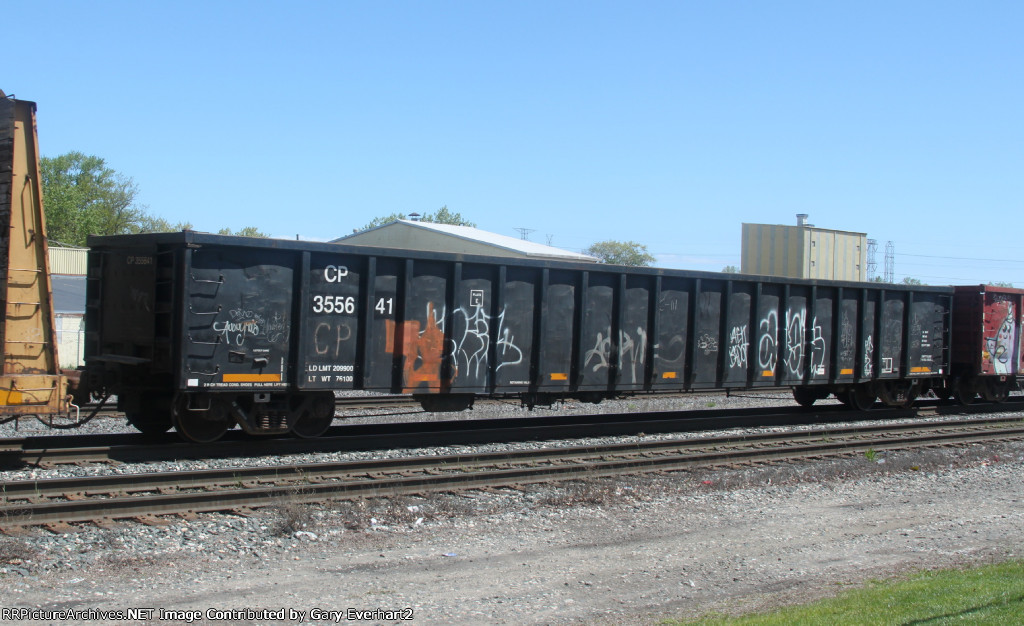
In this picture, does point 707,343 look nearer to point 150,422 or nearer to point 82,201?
point 150,422

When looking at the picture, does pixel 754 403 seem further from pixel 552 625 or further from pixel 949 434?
pixel 552 625

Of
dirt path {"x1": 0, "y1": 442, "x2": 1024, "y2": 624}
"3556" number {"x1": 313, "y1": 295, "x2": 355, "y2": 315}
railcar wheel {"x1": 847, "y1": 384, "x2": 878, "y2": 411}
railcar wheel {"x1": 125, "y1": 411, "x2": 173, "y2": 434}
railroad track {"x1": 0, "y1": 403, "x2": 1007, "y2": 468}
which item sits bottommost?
dirt path {"x1": 0, "y1": 442, "x2": 1024, "y2": 624}

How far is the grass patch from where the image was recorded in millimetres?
5883

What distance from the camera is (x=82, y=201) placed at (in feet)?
261

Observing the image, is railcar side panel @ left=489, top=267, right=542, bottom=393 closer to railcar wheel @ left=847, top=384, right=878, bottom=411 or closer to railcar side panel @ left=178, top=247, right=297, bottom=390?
railcar side panel @ left=178, top=247, right=297, bottom=390

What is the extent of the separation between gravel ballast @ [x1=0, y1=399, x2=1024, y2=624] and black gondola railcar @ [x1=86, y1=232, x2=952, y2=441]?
7.52 feet

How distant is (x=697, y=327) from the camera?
1636 cm

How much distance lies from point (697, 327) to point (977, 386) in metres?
9.86

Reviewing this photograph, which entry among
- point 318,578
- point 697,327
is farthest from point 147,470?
point 697,327

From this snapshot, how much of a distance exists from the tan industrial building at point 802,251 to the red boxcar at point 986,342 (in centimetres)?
2835

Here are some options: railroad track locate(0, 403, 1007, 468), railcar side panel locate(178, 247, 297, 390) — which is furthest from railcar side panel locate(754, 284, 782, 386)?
railcar side panel locate(178, 247, 297, 390)

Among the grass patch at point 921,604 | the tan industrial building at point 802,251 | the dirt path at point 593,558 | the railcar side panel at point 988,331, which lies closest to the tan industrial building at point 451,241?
the tan industrial building at point 802,251

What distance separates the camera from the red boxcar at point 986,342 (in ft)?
69.1

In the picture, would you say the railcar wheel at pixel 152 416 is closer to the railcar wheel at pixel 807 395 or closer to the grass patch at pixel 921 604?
the grass patch at pixel 921 604
